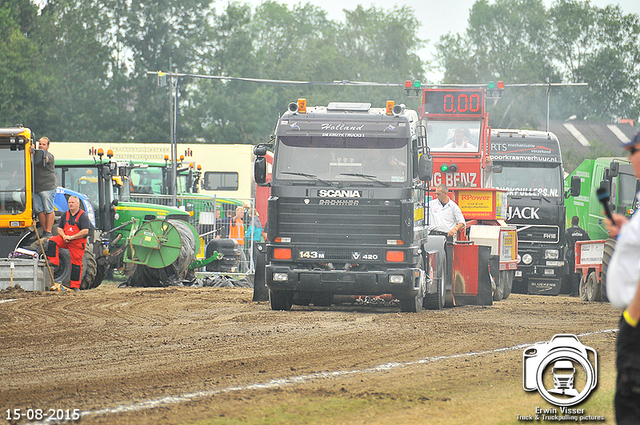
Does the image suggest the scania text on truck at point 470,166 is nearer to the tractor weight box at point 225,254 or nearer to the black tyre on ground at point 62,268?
the tractor weight box at point 225,254

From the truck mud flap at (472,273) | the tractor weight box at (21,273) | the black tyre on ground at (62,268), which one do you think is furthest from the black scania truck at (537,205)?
the tractor weight box at (21,273)

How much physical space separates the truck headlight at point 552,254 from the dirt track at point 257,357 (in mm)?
7215

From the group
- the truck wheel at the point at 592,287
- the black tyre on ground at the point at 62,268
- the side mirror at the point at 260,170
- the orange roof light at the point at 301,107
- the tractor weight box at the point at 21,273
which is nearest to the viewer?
the side mirror at the point at 260,170

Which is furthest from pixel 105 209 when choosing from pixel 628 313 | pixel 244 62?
pixel 244 62

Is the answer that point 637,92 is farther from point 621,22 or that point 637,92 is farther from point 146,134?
point 146,134

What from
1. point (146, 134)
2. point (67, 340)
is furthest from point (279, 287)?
point (146, 134)

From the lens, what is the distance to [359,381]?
7266 mm

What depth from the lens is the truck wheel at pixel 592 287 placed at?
1862 cm

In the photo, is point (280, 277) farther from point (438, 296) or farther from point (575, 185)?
point (575, 185)

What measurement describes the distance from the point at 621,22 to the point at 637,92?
20.5ft

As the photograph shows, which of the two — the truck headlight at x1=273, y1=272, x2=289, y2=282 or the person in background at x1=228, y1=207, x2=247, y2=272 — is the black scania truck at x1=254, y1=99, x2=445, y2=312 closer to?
the truck headlight at x1=273, y1=272, x2=289, y2=282

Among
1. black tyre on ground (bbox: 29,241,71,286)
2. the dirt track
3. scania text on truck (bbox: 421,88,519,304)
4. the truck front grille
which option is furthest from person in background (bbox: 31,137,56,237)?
scania text on truck (bbox: 421,88,519,304)

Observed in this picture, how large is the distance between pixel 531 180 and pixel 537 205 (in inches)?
25.7

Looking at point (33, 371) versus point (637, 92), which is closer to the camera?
point (33, 371)
